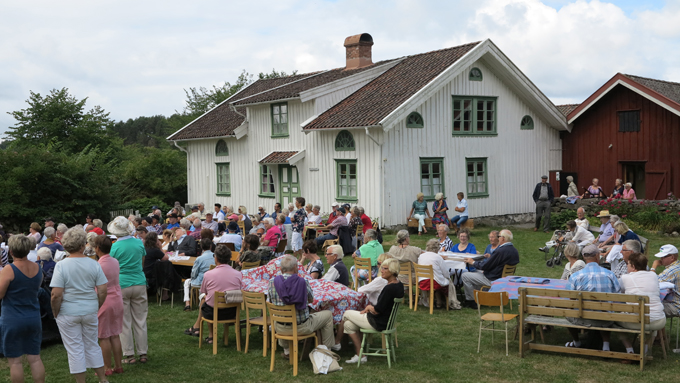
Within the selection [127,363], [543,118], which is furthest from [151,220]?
[543,118]

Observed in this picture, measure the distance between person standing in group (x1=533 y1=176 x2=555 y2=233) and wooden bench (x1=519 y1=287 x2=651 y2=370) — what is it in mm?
12701

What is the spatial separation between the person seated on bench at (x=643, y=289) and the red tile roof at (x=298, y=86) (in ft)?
49.9

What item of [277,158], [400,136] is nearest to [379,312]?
[400,136]

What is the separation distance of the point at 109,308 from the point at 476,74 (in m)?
17.0

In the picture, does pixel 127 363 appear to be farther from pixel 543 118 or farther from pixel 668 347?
pixel 543 118

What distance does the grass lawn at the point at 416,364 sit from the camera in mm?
7277

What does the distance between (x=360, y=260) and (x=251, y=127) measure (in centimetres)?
1494

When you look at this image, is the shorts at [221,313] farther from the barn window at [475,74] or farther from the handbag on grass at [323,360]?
the barn window at [475,74]

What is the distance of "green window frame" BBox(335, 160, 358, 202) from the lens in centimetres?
2045

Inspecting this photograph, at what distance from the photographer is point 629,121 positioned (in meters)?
22.0

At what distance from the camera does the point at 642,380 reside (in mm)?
7008

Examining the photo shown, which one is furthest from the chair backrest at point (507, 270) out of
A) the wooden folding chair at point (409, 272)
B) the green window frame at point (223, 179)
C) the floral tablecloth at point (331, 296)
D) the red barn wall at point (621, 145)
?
the green window frame at point (223, 179)

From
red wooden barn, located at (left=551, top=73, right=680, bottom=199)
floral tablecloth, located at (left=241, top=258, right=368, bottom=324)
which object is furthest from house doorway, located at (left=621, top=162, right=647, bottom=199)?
floral tablecloth, located at (left=241, top=258, right=368, bottom=324)

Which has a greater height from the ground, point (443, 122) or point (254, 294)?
point (443, 122)
